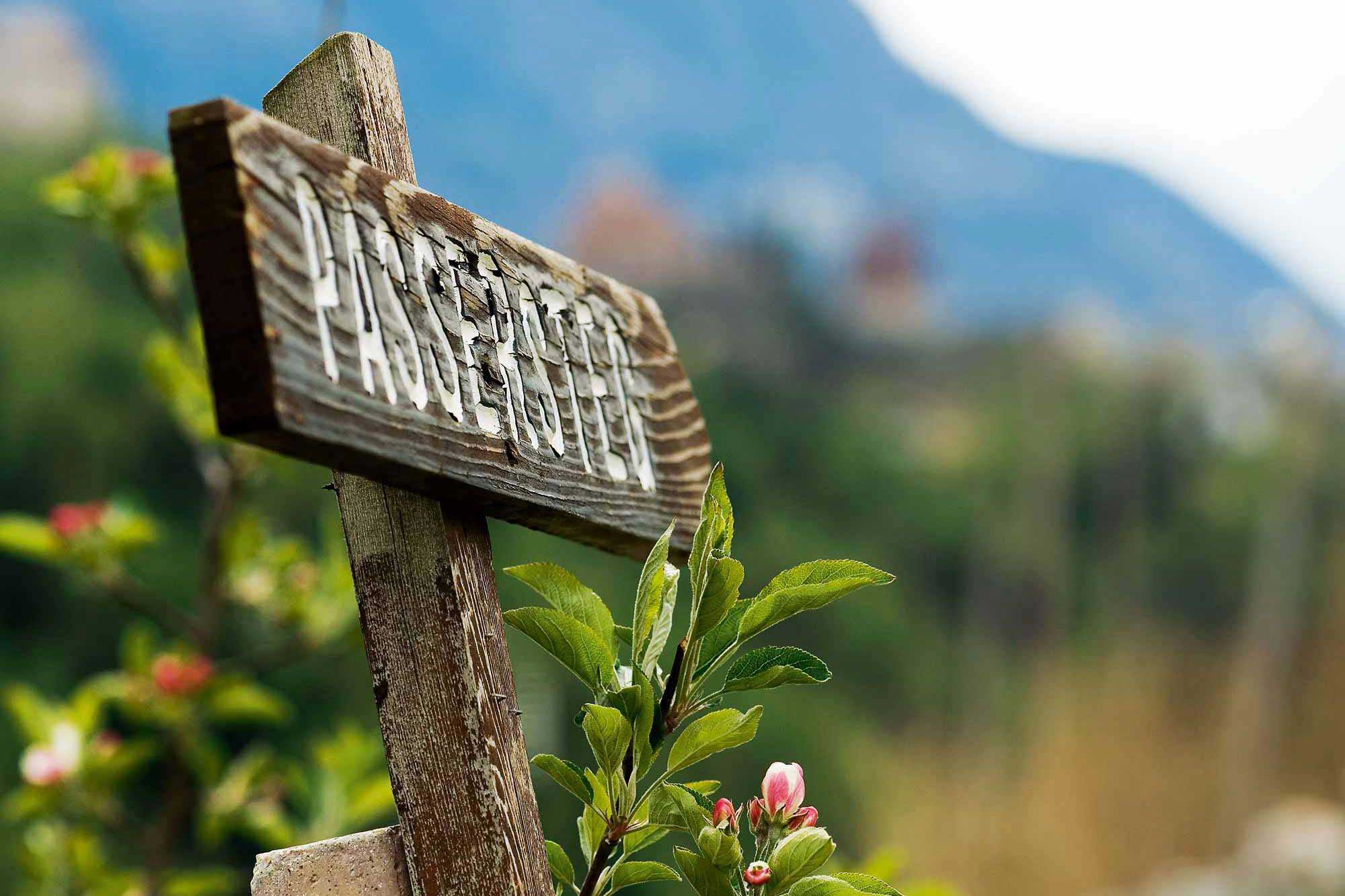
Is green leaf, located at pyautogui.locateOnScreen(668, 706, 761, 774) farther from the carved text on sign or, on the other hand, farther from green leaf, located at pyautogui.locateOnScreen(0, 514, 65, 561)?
green leaf, located at pyautogui.locateOnScreen(0, 514, 65, 561)

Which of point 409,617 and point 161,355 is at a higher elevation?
point 161,355

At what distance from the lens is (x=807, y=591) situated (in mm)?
489

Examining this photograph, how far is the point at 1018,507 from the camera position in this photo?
7.34m

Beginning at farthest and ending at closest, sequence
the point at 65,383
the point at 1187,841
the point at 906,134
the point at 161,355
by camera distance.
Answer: the point at 906,134 < the point at 1187,841 < the point at 65,383 < the point at 161,355

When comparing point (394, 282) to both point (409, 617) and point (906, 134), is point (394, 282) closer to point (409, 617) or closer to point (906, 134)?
point (409, 617)

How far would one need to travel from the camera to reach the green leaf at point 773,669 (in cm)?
49

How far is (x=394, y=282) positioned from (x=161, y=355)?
3.61 feet

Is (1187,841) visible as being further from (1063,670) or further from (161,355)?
(161,355)

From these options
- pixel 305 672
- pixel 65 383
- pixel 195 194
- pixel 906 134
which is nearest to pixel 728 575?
pixel 195 194

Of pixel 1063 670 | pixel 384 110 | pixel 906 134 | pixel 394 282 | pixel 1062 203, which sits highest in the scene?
pixel 906 134

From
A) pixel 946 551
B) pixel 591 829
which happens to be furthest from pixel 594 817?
pixel 946 551

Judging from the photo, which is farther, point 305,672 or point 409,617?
point 305,672

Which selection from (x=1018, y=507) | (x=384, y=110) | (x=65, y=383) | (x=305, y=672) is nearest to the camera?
(x=384, y=110)

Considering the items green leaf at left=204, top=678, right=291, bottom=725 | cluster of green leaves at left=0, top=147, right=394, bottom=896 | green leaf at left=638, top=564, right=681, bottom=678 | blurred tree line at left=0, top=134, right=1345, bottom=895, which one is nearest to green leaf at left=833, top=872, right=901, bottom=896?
green leaf at left=638, top=564, right=681, bottom=678
